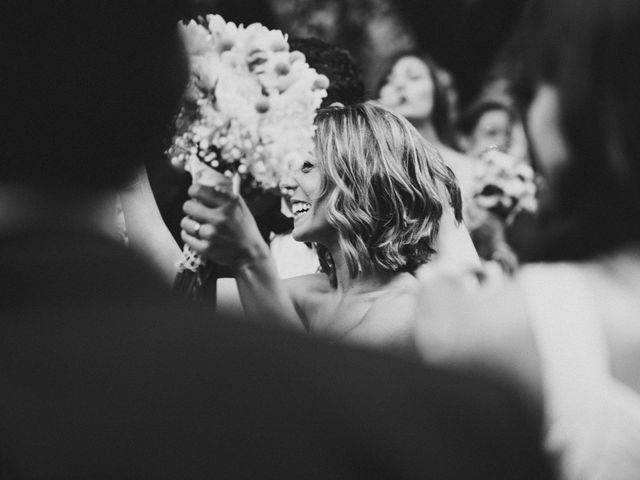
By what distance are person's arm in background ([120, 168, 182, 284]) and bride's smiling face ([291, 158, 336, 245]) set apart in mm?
427

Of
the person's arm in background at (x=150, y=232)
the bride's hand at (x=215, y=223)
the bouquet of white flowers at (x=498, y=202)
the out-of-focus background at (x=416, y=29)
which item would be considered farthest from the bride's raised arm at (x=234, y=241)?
the out-of-focus background at (x=416, y=29)

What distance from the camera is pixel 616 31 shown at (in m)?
1.23

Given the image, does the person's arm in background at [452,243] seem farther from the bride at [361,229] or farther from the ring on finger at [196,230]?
the ring on finger at [196,230]

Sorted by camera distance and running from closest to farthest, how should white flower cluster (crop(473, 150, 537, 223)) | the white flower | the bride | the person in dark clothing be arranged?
the person in dark clothing < the white flower < the bride < white flower cluster (crop(473, 150, 537, 223))

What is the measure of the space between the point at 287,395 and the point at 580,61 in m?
0.77

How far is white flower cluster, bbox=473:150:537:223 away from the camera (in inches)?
157

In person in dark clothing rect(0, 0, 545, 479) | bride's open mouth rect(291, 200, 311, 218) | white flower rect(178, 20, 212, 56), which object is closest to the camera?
person in dark clothing rect(0, 0, 545, 479)

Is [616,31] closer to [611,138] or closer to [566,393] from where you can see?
[611,138]

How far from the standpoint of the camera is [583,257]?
131 cm

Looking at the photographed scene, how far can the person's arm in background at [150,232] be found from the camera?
2898 mm

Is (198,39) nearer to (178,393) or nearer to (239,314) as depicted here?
(239,314)

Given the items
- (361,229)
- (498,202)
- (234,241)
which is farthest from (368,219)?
(498,202)

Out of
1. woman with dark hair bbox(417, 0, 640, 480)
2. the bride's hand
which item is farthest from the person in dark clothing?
the bride's hand

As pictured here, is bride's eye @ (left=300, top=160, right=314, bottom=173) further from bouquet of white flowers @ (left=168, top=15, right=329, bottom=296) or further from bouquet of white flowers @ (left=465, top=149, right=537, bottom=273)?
bouquet of white flowers @ (left=465, top=149, right=537, bottom=273)
